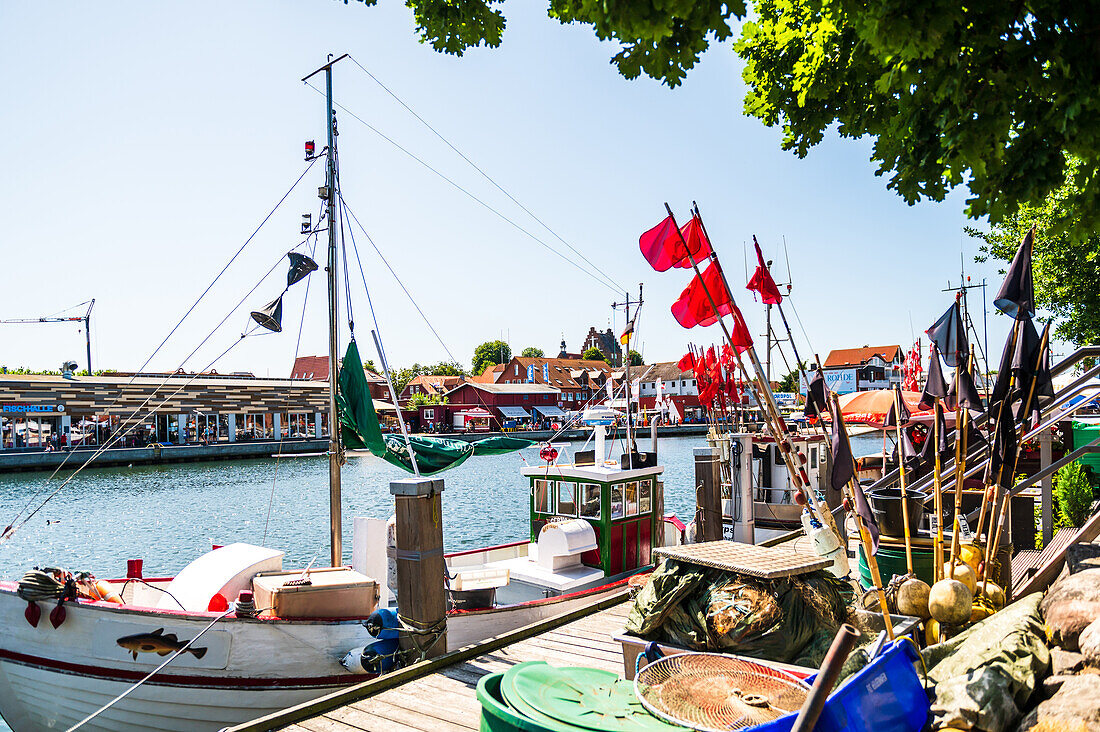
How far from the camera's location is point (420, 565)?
21.3 ft

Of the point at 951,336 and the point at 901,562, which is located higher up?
the point at 951,336

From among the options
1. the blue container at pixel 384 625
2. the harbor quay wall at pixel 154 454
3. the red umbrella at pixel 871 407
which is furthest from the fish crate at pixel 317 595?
the harbor quay wall at pixel 154 454

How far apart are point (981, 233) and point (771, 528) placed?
9662mm

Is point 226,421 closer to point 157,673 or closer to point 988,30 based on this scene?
point 157,673

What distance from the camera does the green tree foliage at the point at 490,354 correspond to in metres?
128

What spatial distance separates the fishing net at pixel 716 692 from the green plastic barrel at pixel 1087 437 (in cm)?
1370

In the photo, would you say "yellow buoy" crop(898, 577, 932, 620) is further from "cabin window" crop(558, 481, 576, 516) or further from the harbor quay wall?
the harbor quay wall

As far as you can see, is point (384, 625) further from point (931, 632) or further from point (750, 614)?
point (931, 632)

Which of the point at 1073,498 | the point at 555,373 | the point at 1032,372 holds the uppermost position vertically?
the point at 555,373

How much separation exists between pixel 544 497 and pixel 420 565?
5138 mm

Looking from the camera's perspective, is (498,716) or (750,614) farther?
(750,614)

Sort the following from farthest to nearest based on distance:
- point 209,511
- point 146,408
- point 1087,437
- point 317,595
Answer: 1. point 146,408
2. point 209,511
3. point 1087,437
4. point 317,595

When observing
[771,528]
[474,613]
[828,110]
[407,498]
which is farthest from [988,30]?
[771,528]

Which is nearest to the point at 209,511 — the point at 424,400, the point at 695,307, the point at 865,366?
the point at 695,307
